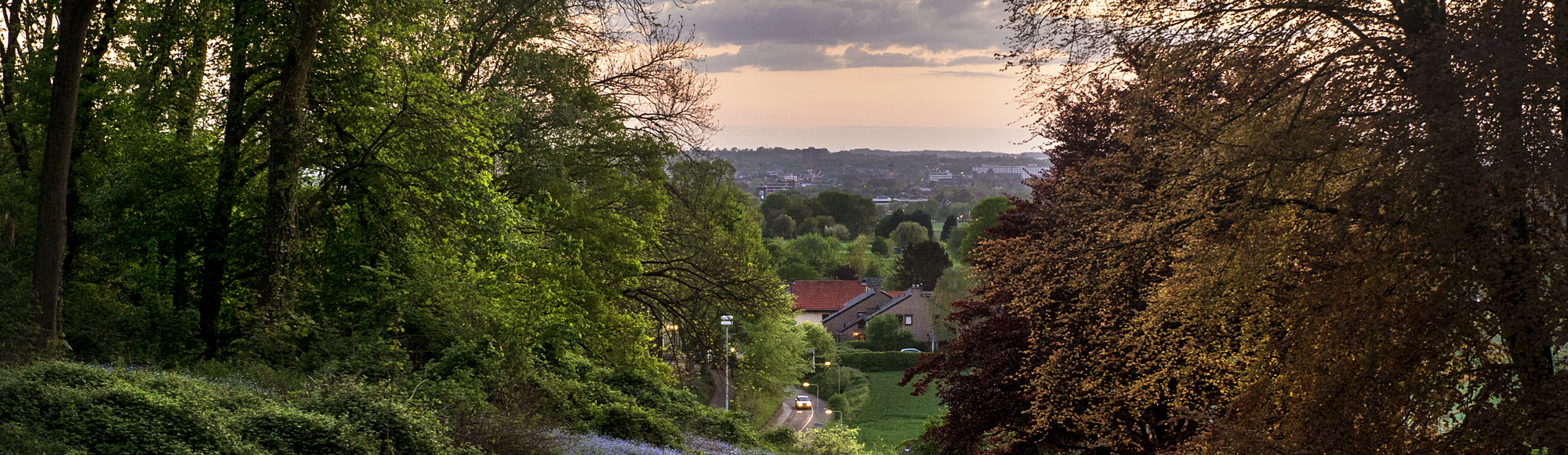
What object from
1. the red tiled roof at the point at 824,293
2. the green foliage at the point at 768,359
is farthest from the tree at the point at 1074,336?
the red tiled roof at the point at 824,293

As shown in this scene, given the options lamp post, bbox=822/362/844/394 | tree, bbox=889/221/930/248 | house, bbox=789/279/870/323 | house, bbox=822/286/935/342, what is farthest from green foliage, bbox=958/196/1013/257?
tree, bbox=889/221/930/248

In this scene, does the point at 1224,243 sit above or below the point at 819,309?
above

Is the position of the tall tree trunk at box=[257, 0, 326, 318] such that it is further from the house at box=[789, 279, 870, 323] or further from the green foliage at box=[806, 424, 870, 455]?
the house at box=[789, 279, 870, 323]

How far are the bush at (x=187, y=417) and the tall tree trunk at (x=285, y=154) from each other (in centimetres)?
305

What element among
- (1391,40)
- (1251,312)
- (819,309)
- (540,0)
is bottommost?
(819,309)

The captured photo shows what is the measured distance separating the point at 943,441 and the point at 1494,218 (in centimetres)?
1038

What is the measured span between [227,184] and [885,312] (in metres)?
49.8

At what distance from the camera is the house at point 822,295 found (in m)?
66.9

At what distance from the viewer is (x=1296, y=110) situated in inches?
240

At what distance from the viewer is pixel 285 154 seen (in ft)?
36.4

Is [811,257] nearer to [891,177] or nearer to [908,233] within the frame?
[908,233]

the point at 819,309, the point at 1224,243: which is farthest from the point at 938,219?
the point at 1224,243

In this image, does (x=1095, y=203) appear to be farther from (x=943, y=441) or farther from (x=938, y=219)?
(x=938, y=219)

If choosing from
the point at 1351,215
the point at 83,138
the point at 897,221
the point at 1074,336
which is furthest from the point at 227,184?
the point at 897,221
